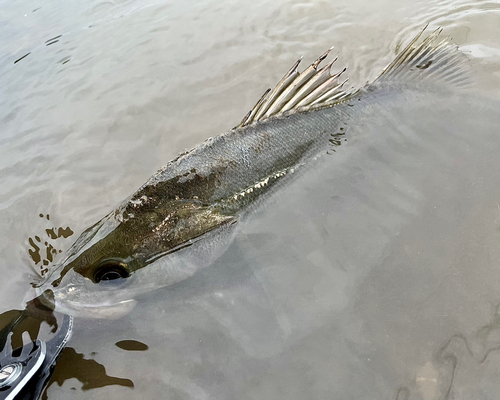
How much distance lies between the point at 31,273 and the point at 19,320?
0.52 m

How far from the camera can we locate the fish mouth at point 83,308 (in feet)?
8.68

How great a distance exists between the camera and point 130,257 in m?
2.75

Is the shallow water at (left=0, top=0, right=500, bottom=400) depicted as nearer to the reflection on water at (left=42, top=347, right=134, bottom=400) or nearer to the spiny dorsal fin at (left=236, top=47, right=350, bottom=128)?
the reflection on water at (left=42, top=347, right=134, bottom=400)

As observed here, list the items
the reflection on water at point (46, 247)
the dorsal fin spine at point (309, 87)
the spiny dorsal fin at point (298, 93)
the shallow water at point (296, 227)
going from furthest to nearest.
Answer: the dorsal fin spine at point (309, 87)
the spiny dorsal fin at point (298, 93)
the reflection on water at point (46, 247)
the shallow water at point (296, 227)

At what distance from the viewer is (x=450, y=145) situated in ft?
11.6

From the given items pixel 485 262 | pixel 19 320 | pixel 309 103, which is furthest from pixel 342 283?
pixel 19 320

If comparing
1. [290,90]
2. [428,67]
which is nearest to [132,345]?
[290,90]

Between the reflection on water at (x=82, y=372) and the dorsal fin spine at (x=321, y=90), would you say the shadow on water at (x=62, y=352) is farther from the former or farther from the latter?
the dorsal fin spine at (x=321, y=90)

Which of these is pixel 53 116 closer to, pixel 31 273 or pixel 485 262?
pixel 31 273

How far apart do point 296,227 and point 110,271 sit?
63.6 inches

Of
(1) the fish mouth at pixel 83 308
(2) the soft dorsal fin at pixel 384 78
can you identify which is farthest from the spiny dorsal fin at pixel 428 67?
(1) the fish mouth at pixel 83 308

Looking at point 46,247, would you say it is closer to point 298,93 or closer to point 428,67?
point 298,93

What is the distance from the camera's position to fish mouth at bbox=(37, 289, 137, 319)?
2646 mm

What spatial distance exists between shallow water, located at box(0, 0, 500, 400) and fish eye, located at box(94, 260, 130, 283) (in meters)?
0.28
